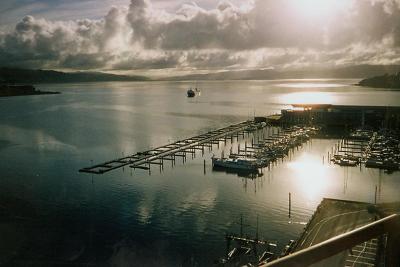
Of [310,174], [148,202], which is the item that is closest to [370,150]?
[310,174]

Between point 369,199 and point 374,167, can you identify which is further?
point 374,167

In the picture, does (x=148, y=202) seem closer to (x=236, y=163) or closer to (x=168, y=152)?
(x=236, y=163)

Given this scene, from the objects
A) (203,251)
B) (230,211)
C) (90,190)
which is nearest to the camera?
(203,251)

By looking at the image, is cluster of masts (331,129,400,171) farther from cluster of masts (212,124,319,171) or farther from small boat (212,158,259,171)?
small boat (212,158,259,171)

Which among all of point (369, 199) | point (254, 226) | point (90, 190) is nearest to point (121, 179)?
point (90, 190)

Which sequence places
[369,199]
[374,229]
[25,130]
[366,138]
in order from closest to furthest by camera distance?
[374,229]
[369,199]
[366,138]
[25,130]

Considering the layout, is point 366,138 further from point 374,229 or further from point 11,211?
point 374,229

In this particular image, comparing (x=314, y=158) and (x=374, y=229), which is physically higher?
(x=374, y=229)
